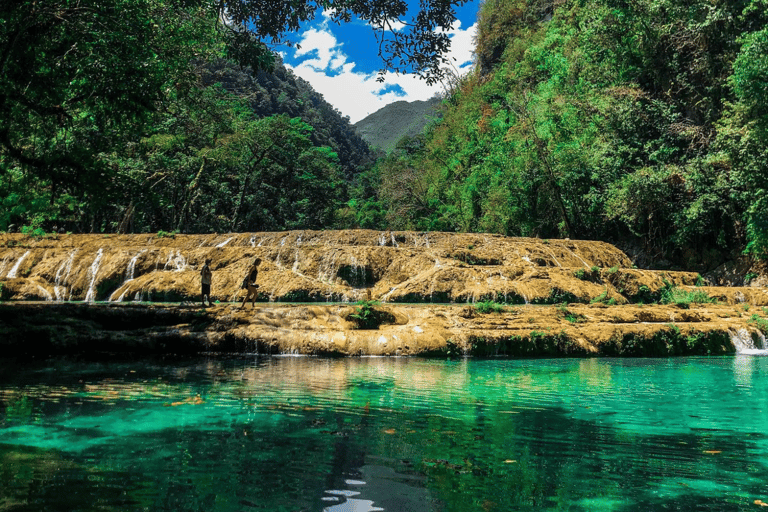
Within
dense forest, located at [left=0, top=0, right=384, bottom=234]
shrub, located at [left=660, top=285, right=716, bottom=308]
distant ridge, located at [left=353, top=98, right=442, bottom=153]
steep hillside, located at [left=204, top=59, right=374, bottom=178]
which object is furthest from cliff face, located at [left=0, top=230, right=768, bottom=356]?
distant ridge, located at [left=353, top=98, right=442, bottom=153]

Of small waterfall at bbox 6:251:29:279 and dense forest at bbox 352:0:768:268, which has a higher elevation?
dense forest at bbox 352:0:768:268

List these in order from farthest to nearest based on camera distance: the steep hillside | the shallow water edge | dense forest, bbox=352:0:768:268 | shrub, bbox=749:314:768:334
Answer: the steep hillside
dense forest, bbox=352:0:768:268
shrub, bbox=749:314:768:334
the shallow water edge

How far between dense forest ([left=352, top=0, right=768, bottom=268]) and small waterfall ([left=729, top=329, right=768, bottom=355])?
10813 mm

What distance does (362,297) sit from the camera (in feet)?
58.0

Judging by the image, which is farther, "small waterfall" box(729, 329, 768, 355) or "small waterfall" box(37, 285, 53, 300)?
"small waterfall" box(37, 285, 53, 300)

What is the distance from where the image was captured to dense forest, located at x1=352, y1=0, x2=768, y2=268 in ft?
71.8

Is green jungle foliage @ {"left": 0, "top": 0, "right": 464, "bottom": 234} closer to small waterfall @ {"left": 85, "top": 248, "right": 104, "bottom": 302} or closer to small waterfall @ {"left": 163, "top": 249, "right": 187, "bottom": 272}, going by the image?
small waterfall @ {"left": 85, "top": 248, "right": 104, "bottom": 302}

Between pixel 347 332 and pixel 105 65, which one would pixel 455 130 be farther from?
pixel 105 65

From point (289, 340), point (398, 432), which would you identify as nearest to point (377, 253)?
point (289, 340)

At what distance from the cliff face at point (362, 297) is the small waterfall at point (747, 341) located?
1.5 inches

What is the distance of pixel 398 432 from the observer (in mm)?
4719

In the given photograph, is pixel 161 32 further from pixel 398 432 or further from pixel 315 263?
pixel 398 432

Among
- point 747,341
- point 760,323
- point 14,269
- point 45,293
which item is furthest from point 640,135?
point 14,269

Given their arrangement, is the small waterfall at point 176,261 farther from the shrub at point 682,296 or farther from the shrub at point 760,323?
the shrub at point 760,323
